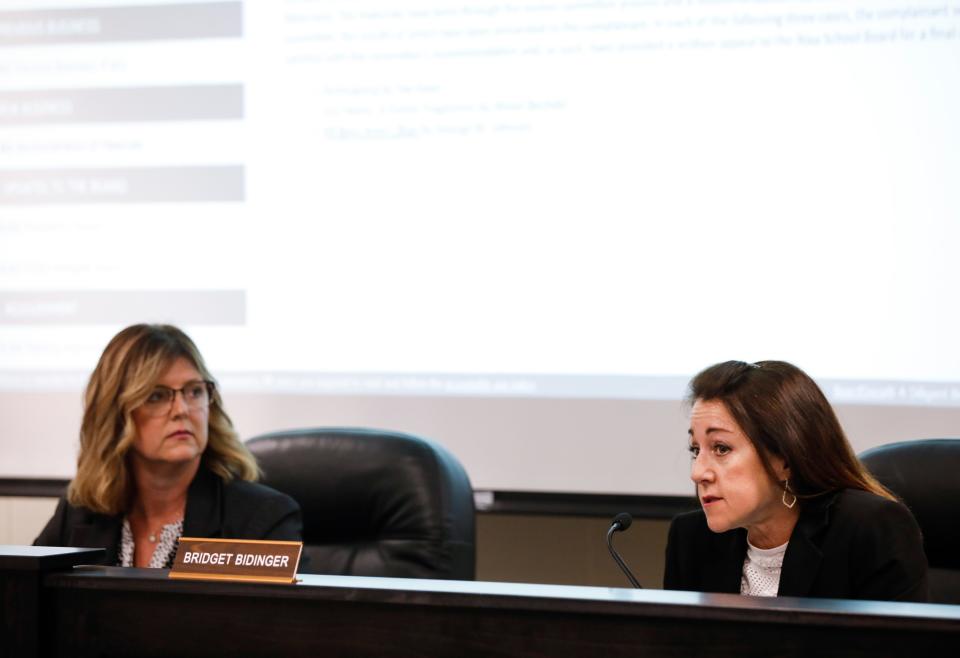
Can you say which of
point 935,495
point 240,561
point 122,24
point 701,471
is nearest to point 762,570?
point 701,471

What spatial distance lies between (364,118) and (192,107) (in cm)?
49

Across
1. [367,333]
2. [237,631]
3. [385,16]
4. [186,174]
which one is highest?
[385,16]

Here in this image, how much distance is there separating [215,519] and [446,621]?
1.24 m

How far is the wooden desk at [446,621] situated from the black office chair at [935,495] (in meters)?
0.97

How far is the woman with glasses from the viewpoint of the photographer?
83.4 inches

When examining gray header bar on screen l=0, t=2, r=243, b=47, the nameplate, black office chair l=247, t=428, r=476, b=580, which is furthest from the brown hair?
gray header bar on screen l=0, t=2, r=243, b=47

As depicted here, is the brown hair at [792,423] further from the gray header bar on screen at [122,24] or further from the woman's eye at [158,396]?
the gray header bar on screen at [122,24]

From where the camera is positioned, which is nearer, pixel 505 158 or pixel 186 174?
pixel 505 158

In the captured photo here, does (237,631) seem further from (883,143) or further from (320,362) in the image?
(883,143)

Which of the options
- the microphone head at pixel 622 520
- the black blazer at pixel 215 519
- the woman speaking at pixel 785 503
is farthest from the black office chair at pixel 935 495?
the black blazer at pixel 215 519

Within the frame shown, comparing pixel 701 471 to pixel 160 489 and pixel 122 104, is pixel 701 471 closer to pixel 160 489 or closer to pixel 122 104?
pixel 160 489

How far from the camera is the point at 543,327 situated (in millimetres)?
2572

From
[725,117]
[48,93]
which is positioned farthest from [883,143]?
[48,93]

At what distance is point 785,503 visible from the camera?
1.72 m
